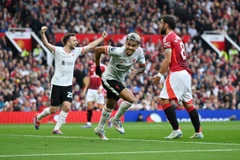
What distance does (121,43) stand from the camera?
117ft

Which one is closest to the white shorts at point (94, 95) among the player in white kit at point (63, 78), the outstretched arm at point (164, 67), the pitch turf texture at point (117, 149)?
the player in white kit at point (63, 78)

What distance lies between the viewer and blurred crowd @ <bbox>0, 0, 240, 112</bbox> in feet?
101

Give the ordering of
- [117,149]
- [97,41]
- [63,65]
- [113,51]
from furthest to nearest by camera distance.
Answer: [63,65] < [97,41] < [113,51] < [117,149]

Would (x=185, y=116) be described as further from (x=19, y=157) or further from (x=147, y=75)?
(x=19, y=157)

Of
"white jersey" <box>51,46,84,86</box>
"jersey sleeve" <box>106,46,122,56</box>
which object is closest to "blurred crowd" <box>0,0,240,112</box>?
"white jersey" <box>51,46,84,86</box>

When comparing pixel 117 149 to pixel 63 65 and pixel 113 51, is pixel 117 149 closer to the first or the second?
pixel 113 51

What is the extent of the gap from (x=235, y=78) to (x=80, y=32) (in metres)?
8.73

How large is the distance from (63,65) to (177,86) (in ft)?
12.8

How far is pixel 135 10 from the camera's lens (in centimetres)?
3869

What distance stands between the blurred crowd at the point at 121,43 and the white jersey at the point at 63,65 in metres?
11.6

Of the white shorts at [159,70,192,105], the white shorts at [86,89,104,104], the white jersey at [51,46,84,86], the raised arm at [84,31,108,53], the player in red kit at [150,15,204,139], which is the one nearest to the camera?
the player in red kit at [150,15,204,139]

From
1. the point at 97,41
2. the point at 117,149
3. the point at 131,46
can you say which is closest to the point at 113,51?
the point at 131,46

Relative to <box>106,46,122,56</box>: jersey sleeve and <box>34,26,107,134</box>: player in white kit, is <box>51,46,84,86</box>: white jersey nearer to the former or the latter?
<box>34,26,107,134</box>: player in white kit

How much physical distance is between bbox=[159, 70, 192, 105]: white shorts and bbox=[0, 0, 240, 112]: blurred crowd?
14995 mm
